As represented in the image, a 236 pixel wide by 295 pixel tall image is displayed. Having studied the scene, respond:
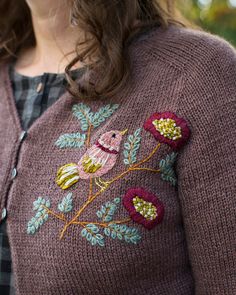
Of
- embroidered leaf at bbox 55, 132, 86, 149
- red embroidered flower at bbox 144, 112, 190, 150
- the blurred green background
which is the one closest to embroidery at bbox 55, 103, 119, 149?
embroidered leaf at bbox 55, 132, 86, 149

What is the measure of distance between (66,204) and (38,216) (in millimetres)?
76

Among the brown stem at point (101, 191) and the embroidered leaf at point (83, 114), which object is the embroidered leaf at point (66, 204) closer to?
the brown stem at point (101, 191)

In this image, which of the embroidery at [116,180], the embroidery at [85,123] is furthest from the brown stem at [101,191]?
the embroidery at [85,123]

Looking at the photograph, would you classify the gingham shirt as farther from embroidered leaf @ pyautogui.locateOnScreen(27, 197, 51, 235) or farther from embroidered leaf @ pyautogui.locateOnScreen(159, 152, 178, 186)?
embroidered leaf @ pyautogui.locateOnScreen(159, 152, 178, 186)

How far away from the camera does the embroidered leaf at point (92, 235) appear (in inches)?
47.6

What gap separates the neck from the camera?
1.47 meters

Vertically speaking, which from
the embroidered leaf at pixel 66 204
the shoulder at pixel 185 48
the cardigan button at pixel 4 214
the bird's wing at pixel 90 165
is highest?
the shoulder at pixel 185 48

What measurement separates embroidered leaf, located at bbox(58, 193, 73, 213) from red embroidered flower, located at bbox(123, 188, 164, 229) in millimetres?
119

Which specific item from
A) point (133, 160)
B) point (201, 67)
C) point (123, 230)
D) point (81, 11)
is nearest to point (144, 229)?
point (123, 230)

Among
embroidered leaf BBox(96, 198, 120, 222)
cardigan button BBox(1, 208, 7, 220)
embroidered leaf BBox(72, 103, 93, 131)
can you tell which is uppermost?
embroidered leaf BBox(72, 103, 93, 131)

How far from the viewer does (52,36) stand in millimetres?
1522

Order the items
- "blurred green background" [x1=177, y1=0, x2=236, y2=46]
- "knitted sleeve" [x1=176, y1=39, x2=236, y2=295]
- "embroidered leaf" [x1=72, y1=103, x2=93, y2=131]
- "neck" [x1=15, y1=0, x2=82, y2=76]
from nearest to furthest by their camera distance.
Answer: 1. "knitted sleeve" [x1=176, y1=39, x2=236, y2=295]
2. "embroidered leaf" [x1=72, y1=103, x2=93, y2=131]
3. "neck" [x1=15, y1=0, x2=82, y2=76]
4. "blurred green background" [x1=177, y1=0, x2=236, y2=46]

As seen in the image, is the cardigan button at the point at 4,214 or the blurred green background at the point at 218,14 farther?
the blurred green background at the point at 218,14

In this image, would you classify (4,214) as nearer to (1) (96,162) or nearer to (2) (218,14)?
(1) (96,162)
